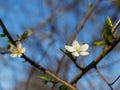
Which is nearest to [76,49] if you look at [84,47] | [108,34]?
[84,47]

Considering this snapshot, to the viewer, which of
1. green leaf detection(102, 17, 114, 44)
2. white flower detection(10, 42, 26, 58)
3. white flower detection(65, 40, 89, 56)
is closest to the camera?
green leaf detection(102, 17, 114, 44)

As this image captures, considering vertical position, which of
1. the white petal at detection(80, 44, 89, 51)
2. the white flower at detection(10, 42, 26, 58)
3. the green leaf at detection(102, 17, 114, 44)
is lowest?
the white petal at detection(80, 44, 89, 51)

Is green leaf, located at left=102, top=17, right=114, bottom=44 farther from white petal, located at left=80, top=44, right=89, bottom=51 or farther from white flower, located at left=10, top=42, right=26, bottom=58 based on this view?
white flower, located at left=10, top=42, right=26, bottom=58

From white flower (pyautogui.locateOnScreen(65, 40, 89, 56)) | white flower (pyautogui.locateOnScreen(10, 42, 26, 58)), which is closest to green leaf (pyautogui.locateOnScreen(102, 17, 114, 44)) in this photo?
white flower (pyautogui.locateOnScreen(65, 40, 89, 56))

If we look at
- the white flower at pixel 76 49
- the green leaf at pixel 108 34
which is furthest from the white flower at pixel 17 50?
the green leaf at pixel 108 34

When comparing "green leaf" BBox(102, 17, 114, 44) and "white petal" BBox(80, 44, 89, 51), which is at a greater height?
"green leaf" BBox(102, 17, 114, 44)

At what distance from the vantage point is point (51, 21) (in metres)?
3.87

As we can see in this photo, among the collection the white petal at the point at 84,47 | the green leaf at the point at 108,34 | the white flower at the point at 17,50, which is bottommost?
the white petal at the point at 84,47

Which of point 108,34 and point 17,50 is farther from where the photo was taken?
point 17,50

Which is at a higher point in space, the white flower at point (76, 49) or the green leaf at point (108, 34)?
the green leaf at point (108, 34)

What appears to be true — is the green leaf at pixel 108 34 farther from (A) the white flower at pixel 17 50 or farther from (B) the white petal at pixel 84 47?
(A) the white flower at pixel 17 50

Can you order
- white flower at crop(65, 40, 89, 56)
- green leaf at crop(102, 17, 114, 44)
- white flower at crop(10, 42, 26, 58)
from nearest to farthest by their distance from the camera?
1. green leaf at crop(102, 17, 114, 44)
2. white flower at crop(65, 40, 89, 56)
3. white flower at crop(10, 42, 26, 58)

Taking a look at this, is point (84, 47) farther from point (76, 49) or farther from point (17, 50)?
point (17, 50)

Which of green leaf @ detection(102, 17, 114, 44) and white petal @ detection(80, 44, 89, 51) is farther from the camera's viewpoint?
white petal @ detection(80, 44, 89, 51)
